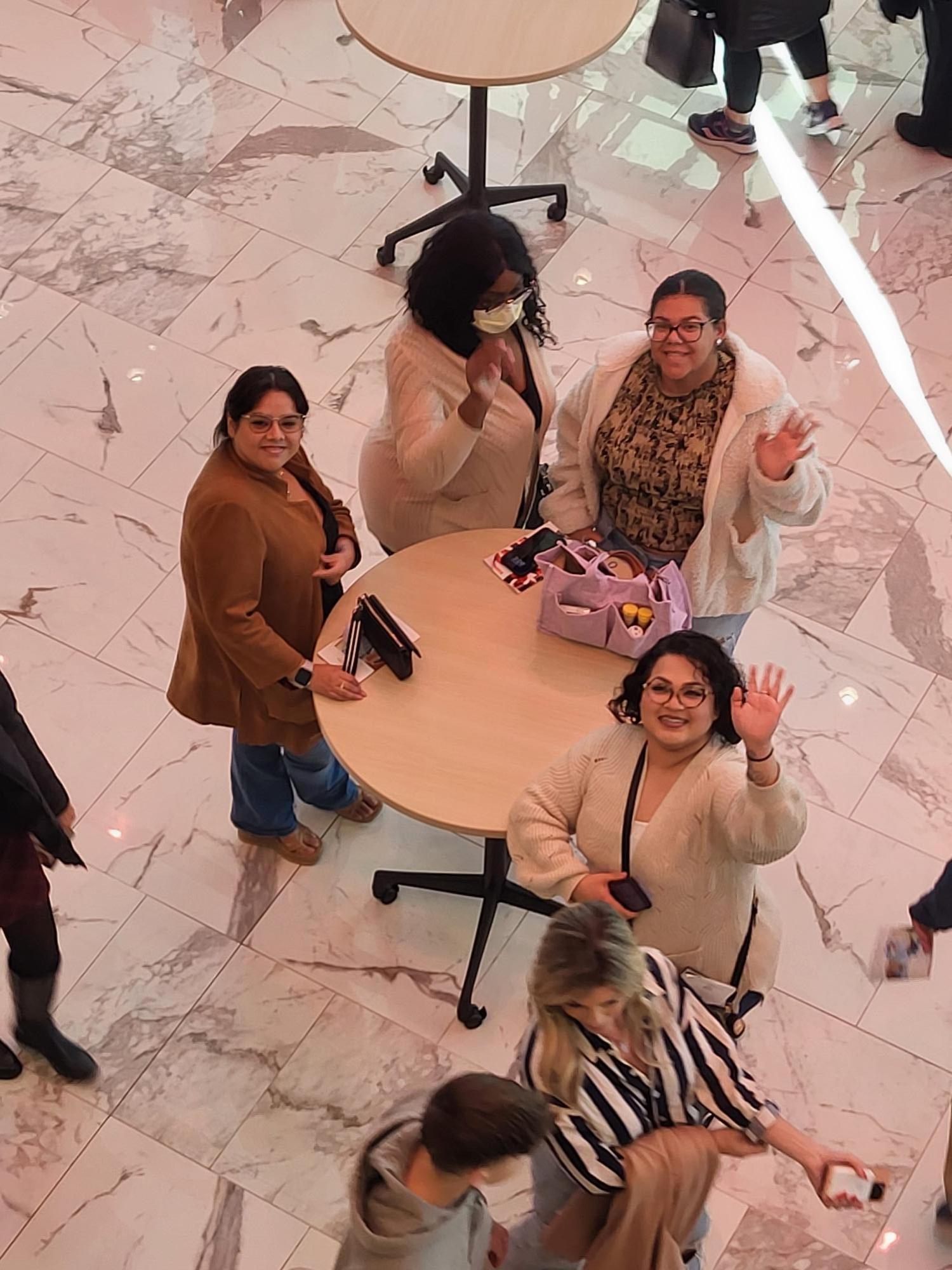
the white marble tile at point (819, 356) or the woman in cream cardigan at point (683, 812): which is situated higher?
the woman in cream cardigan at point (683, 812)

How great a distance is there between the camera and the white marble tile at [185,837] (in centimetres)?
407

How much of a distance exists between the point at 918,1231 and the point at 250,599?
2110 mm

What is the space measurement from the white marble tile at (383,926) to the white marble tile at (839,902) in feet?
2.40

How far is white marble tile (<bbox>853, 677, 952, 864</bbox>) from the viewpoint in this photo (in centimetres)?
418

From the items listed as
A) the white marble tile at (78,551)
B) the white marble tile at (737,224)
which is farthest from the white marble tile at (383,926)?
the white marble tile at (737,224)

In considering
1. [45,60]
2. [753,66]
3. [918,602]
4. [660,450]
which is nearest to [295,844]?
[660,450]

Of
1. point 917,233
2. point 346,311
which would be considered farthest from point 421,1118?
point 917,233

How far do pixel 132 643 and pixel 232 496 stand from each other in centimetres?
150

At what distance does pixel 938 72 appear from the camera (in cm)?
554

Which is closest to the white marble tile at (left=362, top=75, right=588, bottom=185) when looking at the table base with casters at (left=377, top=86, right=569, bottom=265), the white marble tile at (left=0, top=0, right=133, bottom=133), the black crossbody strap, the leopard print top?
the table base with casters at (left=377, top=86, right=569, bottom=265)

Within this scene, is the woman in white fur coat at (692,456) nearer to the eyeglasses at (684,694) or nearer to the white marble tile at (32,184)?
the eyeglasses at (684,694)

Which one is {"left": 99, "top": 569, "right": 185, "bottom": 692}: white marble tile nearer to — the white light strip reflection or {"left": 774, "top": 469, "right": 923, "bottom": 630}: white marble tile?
{"left": 774, "top": 469, "right": 923, "bottom": 630}: white marble tile

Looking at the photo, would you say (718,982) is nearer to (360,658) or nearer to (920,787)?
(360,658)

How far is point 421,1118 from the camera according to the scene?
247cm
